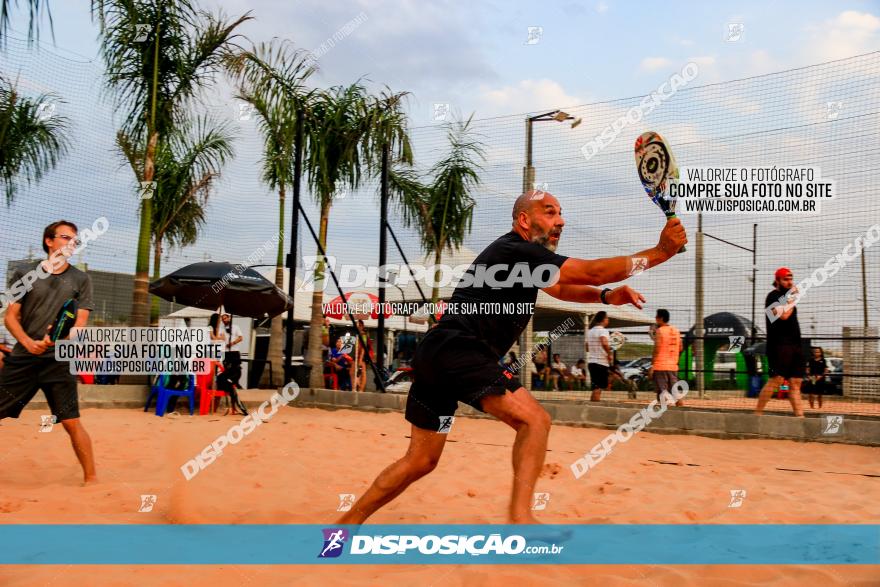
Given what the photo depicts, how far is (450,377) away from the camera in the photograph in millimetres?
3322

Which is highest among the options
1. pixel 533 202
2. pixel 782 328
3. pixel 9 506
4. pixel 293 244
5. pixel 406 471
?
pixel 293 244

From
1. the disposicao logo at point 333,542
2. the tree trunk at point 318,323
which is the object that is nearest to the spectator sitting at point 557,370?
the tree trunk at point 318,323

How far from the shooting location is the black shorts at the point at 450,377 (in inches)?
129

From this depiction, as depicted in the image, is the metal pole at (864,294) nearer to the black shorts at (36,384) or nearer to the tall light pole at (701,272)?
the tall light pole at (701,272)

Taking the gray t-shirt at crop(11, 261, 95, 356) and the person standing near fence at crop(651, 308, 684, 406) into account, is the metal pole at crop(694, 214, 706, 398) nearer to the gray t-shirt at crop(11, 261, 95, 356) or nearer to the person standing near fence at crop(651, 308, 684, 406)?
the person standing near fence at crop(651, 308, 684, 406)

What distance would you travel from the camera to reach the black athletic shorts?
317 inches

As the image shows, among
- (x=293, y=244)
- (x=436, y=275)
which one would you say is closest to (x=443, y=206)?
(x=436, y=275)

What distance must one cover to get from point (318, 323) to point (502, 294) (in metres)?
9.52

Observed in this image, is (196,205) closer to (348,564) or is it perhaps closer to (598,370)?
(598,370)

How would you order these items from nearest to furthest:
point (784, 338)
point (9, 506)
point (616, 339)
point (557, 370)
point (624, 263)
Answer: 1. point (624, 263)
2. point (9, 506)
3. point (784, 338)
4. point (616, 339)
5. point (557, 370)

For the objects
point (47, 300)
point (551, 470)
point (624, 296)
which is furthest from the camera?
point (551, 470)

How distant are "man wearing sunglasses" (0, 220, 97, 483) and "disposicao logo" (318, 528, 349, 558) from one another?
2397 millimetres

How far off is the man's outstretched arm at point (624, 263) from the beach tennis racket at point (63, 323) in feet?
11.2

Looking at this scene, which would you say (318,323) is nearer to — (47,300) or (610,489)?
(47,300)
